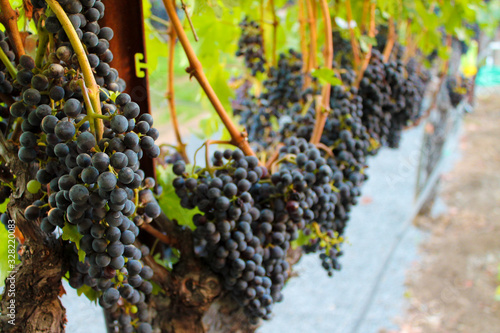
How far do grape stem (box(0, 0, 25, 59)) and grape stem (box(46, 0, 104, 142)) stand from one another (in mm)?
99

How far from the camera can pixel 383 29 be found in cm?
148

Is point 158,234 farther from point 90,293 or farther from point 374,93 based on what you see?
point 374,93

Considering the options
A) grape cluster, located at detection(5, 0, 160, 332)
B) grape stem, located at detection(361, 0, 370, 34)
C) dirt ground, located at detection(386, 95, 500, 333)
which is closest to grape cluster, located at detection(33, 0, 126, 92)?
grape cluster, located at detection(5, 0, 160, 332)

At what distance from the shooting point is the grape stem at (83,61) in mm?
457

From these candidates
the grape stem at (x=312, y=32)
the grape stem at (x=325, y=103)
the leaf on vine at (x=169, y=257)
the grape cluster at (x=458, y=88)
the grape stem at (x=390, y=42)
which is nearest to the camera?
the leaf on vine at (x=169, y=257)

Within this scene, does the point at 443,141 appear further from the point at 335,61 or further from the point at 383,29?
the point at 335,61

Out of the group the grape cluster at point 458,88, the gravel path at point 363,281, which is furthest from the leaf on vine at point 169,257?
the grape cluster at point 458,88

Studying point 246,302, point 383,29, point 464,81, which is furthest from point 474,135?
point 246,302

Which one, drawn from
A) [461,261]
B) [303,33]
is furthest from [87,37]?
[461,261]

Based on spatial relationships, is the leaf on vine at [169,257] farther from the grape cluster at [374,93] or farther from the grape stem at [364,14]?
the grape stem at [364,14]

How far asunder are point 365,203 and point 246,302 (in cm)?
350

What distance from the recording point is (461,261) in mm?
3340

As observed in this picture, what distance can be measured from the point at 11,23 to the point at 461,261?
3552 millimetres

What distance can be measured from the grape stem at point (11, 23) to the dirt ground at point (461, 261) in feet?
9.43
